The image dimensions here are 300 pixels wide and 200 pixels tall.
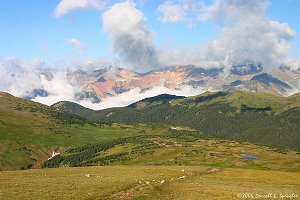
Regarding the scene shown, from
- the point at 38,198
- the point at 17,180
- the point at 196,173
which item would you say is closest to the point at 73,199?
the point at 38,198

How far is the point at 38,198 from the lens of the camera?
56.1m

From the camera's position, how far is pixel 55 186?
66562 millimetres

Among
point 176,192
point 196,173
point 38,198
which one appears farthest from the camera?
point 196,173

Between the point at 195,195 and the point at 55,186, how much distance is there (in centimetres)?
2511

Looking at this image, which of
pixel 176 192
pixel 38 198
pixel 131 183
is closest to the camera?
pixel 38 198

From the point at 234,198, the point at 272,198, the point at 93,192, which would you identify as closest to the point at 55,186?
the point at 93,192

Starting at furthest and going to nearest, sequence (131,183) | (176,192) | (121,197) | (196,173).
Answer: (196,173)
(131,183)
(176,192)
(121,197)

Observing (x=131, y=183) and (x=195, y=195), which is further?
(x=131, y=183)

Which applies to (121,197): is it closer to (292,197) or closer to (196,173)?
A: (292,197)

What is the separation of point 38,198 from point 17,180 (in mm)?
21941

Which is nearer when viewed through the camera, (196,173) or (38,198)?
(38,198)

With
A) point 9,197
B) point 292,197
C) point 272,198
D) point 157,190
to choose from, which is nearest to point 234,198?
point 272,198

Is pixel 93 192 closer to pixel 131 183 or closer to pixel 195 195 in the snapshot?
pixel 131 183

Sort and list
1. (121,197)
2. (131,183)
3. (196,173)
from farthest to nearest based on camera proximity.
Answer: (196,173) < (131,183) < (121,197)
